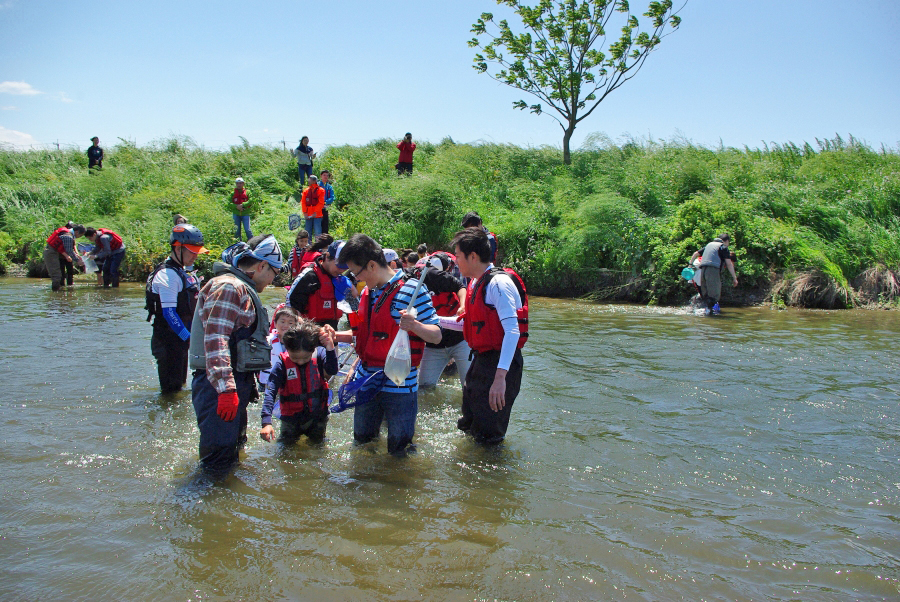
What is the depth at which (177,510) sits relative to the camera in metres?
3.95

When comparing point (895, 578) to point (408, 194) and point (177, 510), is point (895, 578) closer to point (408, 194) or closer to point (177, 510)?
point (177, 510)

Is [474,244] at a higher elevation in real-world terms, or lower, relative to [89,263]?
higher

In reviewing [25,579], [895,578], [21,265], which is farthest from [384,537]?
[21,265]

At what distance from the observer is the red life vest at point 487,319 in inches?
175

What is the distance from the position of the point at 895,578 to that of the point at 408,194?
56.7 feet

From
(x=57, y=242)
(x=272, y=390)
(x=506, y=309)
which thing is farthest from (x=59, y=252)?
(x=506, y=309)

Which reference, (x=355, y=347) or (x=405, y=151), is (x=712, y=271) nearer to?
(x=355, y=347)

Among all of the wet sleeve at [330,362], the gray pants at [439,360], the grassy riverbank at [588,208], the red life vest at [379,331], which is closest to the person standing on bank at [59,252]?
the grassy riverbank at [588,208]

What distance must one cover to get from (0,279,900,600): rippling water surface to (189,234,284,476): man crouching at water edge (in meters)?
0.44

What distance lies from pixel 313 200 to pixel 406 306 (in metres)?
12.2

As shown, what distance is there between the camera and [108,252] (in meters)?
16.2

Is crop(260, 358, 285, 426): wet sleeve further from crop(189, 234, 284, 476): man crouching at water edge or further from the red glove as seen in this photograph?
the red glove

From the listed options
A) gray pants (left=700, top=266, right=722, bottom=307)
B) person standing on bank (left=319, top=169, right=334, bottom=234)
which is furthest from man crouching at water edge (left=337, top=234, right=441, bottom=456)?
person standing on bank (left=319, top=169, right=334, bottom=234)

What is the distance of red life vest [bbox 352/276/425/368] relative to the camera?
429 cm
